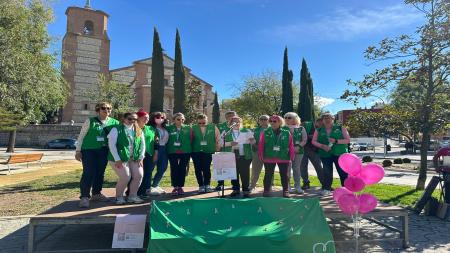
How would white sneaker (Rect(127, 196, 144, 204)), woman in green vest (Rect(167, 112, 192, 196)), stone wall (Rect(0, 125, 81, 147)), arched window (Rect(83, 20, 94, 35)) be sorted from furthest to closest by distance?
arched window (Rect(83, 20, 94, 35))
stone wall (Rect(0, 125, 81, 147))
woman in green vest (Rect(167, 112, 192, 196))
white sneaker (Rect(127, 196, 144, 204))

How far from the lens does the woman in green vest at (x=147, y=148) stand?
6.41m

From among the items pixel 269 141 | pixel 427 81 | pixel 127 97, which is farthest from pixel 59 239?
pixel 127 97

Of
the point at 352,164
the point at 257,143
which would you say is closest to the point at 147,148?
the point at 257,143

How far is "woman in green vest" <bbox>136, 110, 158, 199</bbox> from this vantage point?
6410mm

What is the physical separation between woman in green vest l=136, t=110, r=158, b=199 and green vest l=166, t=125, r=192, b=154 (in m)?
0.31

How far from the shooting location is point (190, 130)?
7238 millimetres

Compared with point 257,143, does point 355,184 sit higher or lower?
lower

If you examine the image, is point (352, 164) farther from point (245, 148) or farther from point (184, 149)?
point (184, 149)

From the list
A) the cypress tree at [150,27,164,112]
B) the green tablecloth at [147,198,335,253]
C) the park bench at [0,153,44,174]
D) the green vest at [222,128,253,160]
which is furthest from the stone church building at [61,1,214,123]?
the green tablecloth at [147,198,335,253]

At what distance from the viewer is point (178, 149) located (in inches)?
280

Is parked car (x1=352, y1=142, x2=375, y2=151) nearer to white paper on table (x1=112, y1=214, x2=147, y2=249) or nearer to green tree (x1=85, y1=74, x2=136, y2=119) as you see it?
green tree (x1=85, y1=74, x2=136, y2=119)

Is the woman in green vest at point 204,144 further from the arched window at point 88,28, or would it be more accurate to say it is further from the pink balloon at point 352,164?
the arched window at point 88,28

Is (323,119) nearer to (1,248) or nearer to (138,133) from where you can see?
(138,133)

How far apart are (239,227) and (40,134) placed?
159 feet
